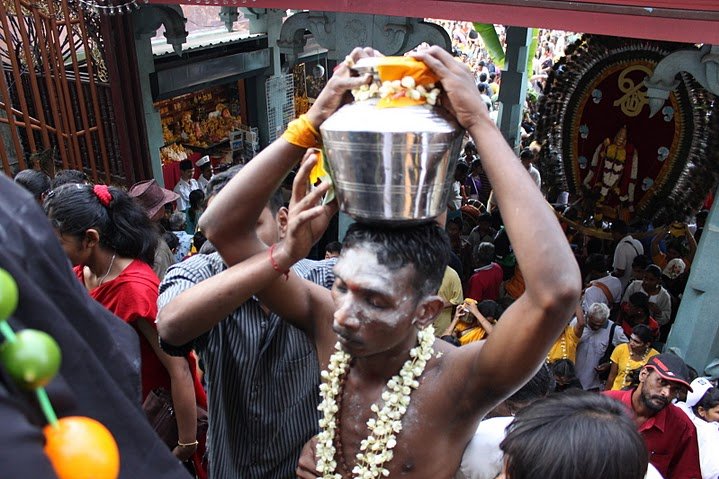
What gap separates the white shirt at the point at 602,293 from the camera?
5453 millimetres

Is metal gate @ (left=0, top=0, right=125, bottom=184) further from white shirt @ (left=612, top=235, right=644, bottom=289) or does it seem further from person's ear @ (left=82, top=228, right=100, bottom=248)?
white shirt @ (left=612, top=235, right=644, bottom=289)

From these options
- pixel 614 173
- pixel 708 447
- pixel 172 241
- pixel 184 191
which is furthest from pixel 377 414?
pixel 184 191

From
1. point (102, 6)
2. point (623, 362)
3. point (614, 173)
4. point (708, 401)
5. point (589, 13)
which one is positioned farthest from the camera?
point (614, 173)

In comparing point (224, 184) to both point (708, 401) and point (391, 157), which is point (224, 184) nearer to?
point (391, 157)

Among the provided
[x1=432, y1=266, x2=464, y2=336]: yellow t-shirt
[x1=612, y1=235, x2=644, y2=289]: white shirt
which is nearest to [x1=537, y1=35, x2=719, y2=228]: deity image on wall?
[x1=612, y1=235, x2=644, y2=289]: white shirt

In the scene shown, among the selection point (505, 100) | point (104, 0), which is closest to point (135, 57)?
point (104, 0)

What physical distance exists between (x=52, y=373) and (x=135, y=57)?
7.42m

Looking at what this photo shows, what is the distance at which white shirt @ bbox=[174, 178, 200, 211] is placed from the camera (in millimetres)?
7891

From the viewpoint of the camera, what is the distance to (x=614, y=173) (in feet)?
24.7

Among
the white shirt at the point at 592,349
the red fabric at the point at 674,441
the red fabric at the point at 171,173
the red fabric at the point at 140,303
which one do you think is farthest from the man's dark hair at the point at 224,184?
the red fabric at the point at 171,173

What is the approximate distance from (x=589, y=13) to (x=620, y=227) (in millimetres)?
3570

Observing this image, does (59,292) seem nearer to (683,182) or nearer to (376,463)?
(376,463)

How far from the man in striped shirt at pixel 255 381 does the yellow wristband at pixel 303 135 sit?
18.5 inches

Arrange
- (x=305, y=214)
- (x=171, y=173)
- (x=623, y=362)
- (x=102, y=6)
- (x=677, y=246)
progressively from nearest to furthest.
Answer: (x=305, y=214), (x=623, y=362), (x=102, y=6), (x=677, y=246), (x=171, y=173)
